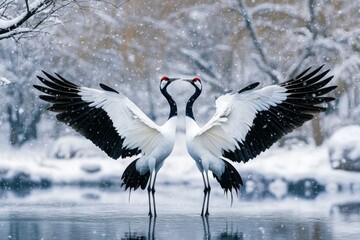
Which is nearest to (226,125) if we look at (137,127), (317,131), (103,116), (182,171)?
(137,127)

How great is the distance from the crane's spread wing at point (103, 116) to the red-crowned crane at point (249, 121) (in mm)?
694

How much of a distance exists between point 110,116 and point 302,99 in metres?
2.61

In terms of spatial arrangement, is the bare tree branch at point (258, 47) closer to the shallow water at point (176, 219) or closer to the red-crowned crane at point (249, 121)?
the shallow water at point (176, 219)

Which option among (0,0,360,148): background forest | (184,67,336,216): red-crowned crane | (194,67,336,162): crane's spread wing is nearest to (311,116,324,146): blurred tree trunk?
(0,0,360,148): background forest

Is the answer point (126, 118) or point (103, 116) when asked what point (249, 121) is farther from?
point (103, 116)

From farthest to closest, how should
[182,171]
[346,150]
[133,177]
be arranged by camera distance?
[182,171] < [346,150] < [133,177]

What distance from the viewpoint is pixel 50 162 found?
27.2 meters

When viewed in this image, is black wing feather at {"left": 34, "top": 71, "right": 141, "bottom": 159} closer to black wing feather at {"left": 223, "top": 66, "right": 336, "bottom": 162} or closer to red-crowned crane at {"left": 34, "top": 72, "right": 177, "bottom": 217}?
red-crowned crane at {"left": 34, "top": 72, "right": 177, "bottom": 217}

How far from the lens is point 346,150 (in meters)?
22.3

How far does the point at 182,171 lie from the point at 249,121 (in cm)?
1096

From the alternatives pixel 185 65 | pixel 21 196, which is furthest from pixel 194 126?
pixel 185 65

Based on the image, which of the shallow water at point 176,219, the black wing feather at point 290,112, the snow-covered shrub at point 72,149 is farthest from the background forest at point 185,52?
the black wing feather at point 290,112

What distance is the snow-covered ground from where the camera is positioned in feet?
71.8

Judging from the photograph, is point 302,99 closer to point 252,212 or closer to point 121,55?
point 252,212
